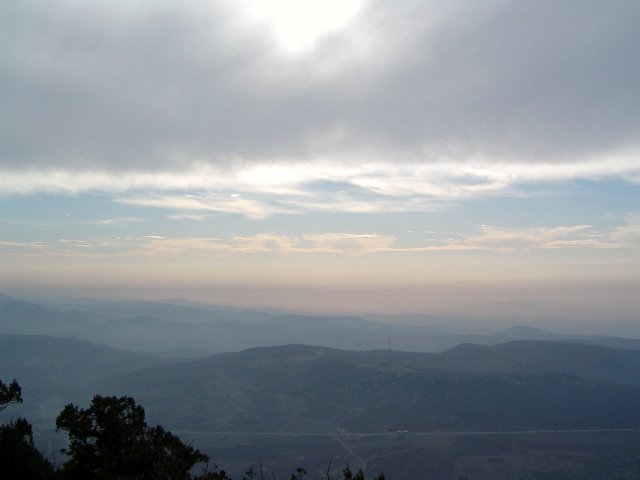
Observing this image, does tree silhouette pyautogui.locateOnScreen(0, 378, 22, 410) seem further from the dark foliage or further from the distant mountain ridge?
the distant mountain ridge

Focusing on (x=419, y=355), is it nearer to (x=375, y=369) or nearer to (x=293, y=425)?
(x=375, y=369)

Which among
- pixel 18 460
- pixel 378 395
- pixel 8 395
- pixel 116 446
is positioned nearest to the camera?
pixel 18 460

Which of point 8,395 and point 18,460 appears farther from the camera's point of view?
point 8,395

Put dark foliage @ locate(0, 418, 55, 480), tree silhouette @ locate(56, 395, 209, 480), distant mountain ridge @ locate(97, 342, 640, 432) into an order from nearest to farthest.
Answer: dark foliage @ locate(0, 418, 55, 480)
tree silhouette @ locate(56, 395, 209, 480)
distant mountain ridge @ locate(97, 342, 640, 432)

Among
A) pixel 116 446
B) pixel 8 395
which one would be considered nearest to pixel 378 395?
pixel 8 395

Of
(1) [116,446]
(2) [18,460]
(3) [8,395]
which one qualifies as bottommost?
(2) [18,460]

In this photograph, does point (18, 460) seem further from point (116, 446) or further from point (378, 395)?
point (378, 395)

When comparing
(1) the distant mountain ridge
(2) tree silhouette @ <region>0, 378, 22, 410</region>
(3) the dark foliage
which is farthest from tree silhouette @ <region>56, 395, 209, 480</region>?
(1) the distant mountain ridge

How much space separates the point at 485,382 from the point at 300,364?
210ft

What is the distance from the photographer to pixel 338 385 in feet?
497

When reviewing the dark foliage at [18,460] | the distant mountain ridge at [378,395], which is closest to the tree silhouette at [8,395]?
the dark foliage at [18,460]

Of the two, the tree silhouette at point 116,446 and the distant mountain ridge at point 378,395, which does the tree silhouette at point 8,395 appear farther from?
the distant mountain ridge at point 378,395

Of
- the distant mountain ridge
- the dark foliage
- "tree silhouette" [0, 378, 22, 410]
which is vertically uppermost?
"tree silhouette" [0, 378, 22, 410]

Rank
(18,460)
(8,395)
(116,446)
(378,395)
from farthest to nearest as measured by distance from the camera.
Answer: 1. (378,395)
2. (8,395)
3. (116,446)
4. (18,460)
